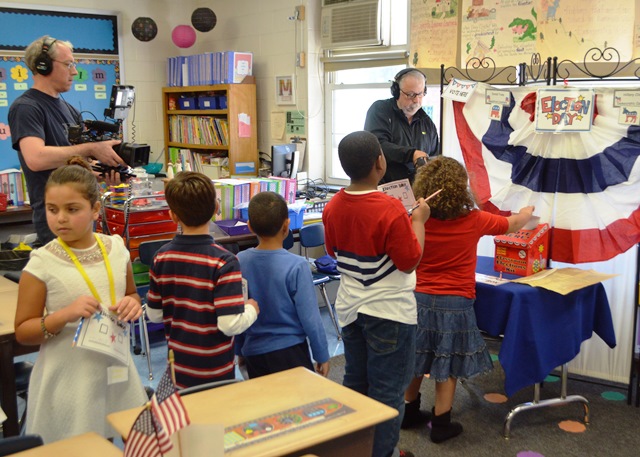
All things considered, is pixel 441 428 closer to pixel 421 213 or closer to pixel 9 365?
pixel 421 213

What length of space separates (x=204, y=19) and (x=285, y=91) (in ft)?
3.62

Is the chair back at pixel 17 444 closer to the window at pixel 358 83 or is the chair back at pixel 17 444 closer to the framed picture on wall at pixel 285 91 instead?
the window at pixel 358 83

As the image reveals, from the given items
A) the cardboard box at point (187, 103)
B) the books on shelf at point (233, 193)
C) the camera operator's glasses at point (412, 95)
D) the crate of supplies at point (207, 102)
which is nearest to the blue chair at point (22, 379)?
the books on shelf at point (233, 193)

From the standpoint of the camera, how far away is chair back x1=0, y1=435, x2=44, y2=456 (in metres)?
1.52

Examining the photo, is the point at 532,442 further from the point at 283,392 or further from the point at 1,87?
the point at 1,87

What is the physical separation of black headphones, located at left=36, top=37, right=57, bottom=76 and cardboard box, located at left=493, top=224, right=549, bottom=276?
7.05ft

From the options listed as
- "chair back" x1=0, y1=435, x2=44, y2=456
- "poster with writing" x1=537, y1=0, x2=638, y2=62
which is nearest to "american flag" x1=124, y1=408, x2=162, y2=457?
"chair back" x1=0, y1=435, x2=44, y2=456

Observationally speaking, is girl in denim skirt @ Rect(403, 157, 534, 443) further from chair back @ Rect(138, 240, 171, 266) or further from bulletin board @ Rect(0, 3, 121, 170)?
bulletin board @ Rect(0, 3, 121, 170)

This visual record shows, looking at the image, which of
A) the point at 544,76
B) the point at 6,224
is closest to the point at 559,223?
the point at 544,76

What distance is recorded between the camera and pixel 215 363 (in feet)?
6.99

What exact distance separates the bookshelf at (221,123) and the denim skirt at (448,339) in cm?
349

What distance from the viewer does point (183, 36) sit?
21.4 ft

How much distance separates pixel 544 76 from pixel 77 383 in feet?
9.29

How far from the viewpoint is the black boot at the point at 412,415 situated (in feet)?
10.4
